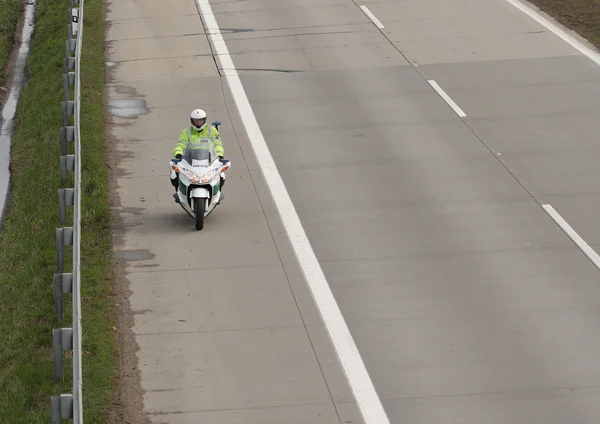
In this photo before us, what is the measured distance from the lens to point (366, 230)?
55.9 feet

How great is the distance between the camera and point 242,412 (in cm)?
1220

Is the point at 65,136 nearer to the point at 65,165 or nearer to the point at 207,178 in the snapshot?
the point at 65,165

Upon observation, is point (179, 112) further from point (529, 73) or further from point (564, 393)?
point (564, 393)

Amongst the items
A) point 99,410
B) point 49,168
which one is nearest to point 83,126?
point 49,168

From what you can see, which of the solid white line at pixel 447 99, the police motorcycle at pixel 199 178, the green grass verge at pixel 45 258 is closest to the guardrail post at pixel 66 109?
the green grass verge at pixel 45 258

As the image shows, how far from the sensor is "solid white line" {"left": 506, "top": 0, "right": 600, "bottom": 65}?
2680cm

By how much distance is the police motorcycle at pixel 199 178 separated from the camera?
55.5ft

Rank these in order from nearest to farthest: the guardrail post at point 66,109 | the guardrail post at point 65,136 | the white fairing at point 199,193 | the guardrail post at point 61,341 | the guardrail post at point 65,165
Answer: the guardrail post at point 61,341
the white fairing at point 199,193
the guardrail post at point 65,165
the guardrail post at point 65,136
the guardrail post at point 66,109

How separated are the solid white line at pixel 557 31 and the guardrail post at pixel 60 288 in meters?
15.1

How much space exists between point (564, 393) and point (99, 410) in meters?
4.51

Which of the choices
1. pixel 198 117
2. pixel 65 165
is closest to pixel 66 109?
pixel 65 165

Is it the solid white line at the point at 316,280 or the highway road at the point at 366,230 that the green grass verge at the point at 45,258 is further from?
the solid white line at the point at 316,280

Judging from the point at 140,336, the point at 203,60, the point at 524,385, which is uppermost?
the point at 524,385

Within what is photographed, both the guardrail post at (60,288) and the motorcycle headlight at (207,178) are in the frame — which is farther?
the motorcycle headlight at (207,178)
